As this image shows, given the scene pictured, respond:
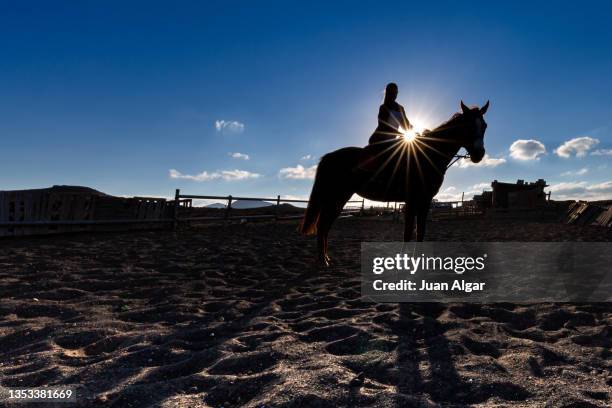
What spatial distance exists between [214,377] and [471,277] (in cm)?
431

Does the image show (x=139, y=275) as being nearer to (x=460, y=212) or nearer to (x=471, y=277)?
(x=471, y=277)

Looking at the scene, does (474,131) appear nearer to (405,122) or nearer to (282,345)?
(405,122)

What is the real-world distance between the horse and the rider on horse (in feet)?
0.75

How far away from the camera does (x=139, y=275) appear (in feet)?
16.3

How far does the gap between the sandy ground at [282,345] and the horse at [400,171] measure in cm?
152

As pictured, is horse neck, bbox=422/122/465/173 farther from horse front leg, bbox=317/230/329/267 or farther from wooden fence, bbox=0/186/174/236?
wooden fence, bbox=0/186/174/236

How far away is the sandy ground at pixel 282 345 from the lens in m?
1.96

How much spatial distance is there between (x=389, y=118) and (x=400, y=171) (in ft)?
3.07

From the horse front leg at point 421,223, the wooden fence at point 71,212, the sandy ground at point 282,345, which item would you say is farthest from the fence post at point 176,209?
the horse front leg at point 421,223

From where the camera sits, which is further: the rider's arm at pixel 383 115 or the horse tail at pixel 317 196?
the horse tail at pixel 317 196

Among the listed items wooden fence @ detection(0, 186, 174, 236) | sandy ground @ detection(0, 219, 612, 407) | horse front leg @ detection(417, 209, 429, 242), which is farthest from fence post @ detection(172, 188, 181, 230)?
horse front leg @ detection(417, 209, 429, 242)

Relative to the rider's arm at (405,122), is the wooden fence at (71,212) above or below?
below

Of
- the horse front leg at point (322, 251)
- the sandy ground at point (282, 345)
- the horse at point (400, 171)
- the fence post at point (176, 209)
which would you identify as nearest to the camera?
the sandy ground at point (282, 345)

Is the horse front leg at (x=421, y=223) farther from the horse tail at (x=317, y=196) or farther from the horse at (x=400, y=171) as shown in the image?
the horse tail at (x=317, y=196)
